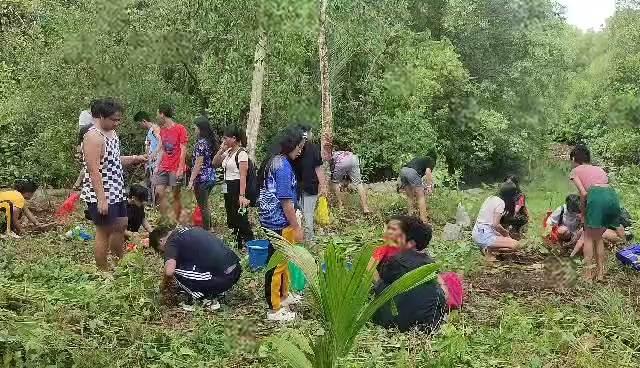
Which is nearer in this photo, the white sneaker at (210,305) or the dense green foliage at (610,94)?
the white sneaker at (210,305)

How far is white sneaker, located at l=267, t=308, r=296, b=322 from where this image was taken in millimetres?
4637

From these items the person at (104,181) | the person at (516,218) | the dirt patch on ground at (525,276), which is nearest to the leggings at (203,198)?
the person at (104,181)

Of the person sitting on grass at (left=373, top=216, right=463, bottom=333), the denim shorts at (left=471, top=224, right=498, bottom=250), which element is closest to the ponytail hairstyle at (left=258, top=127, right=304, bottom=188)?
the person sitting on grass at (left=373, top=216, right=463, bottom=333)

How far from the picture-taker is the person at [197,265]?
4.78m

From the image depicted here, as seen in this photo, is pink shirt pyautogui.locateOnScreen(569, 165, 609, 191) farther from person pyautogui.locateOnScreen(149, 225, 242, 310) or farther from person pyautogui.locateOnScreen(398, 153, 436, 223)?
person pyautogui.locateOnScreen(149, 225, 242, 310)

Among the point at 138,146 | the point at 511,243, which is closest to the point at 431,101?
the point at 138,146

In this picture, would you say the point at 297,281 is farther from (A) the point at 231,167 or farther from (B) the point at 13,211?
(B) the point at 13,211

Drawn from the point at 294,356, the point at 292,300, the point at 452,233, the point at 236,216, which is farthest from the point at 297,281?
the point at 452,233

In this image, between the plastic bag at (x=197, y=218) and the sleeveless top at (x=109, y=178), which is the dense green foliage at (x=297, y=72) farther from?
the sleeveless top at (x=109, y=178)

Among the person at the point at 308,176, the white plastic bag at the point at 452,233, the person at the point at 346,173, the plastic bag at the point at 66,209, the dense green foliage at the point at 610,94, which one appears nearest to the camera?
the person at the point at 308,176

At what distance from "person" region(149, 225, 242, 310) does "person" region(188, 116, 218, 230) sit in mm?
2346

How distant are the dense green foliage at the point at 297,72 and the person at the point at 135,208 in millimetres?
3219

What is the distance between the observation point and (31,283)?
4.91m

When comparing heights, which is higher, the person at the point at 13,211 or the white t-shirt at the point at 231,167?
the white t-shirt at the point at 231,167
